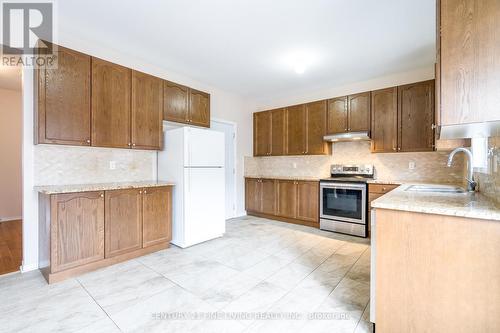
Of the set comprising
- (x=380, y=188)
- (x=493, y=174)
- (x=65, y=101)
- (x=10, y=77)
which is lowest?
(x=380, y=188)

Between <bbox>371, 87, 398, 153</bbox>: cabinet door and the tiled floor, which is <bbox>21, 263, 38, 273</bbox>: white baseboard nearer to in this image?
the tiled floor

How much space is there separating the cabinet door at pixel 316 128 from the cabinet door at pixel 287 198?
0.73 metres

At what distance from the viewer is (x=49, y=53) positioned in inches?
93.0

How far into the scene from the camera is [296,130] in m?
4.55

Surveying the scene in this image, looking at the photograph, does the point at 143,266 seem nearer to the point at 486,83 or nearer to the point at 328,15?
the point at 486,83

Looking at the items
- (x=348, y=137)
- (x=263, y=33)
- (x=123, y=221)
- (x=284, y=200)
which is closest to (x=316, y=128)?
(x=348, y=137)

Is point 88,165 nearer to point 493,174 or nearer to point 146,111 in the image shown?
point 146,111

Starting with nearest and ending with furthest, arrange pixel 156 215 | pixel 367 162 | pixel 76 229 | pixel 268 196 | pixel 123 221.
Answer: pixel 76 229 < pixel 123 221 < pixel 156 215 < pixel 367 162 < pixel 268 196

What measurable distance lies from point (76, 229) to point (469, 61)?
10.8ft

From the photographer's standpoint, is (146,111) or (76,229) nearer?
(76,229)

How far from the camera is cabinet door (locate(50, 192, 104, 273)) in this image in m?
2.19

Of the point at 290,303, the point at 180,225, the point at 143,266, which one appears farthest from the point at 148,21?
the point at 290,303

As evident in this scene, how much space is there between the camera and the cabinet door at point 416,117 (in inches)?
128

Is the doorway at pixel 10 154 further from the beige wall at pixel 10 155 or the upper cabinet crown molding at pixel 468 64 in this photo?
the upper cabinet crown molding at pixel 468 64
